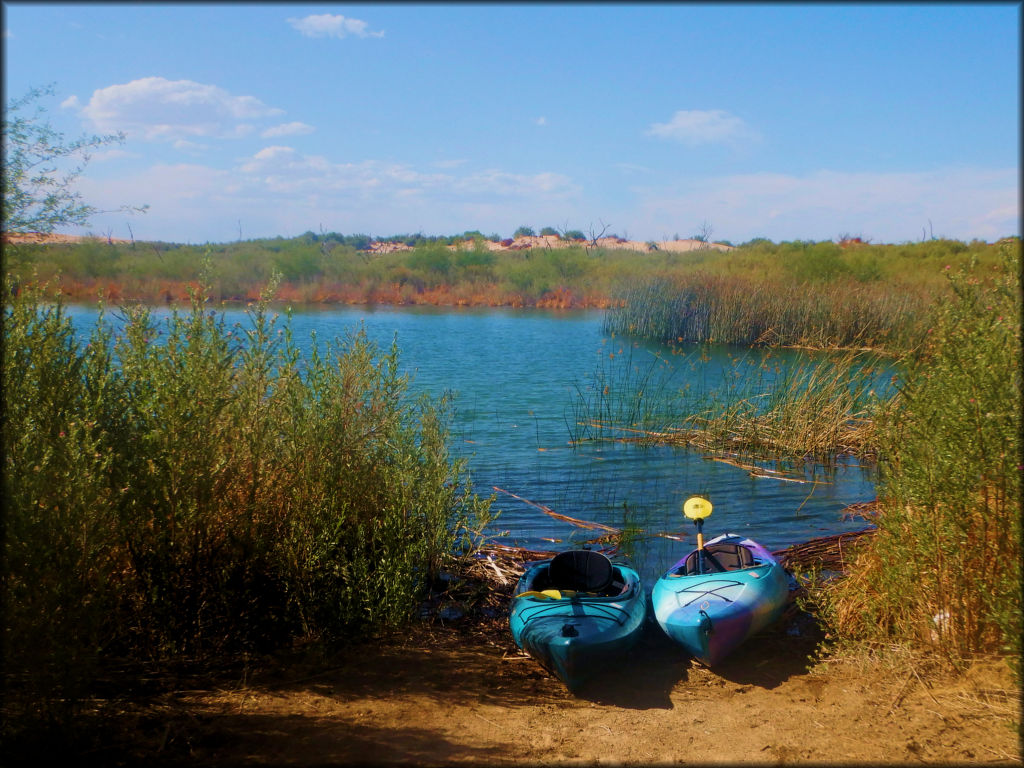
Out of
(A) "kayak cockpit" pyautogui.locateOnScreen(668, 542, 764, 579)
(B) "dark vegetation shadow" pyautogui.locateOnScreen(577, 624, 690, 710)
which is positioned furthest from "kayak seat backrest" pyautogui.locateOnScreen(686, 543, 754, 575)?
(B) "dark vegetation shadow" pyautogui.locateOnScreen(577, 624, 690, 710)

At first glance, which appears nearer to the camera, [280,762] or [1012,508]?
[280,762]

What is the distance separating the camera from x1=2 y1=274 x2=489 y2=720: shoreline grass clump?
374 cm

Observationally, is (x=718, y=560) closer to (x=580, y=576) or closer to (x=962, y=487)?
(x=580, y=576)

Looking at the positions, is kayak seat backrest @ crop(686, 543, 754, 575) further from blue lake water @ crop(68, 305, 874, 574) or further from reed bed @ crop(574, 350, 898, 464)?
reed bed @ crop(574, 350, 898, 464)

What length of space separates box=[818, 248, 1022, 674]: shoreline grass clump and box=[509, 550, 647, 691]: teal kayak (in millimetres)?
1547

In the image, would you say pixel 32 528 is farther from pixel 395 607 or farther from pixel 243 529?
pixel 395 607

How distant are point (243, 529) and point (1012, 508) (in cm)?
432

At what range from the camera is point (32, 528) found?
3.63m

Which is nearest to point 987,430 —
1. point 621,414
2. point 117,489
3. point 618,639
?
point 618,639

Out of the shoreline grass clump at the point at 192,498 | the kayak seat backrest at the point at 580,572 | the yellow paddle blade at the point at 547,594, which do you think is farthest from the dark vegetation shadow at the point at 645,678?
the shoreline grass clump at the point at 192,498

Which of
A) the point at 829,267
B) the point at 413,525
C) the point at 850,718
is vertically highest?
the point at 829,267

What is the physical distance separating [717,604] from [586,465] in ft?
19.1

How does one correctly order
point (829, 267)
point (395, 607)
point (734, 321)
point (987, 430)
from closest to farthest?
point (987, 430) < point (395, 607) < point (734, 321) < point (829, 267)

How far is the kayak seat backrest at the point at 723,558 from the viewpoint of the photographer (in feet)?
20.3
